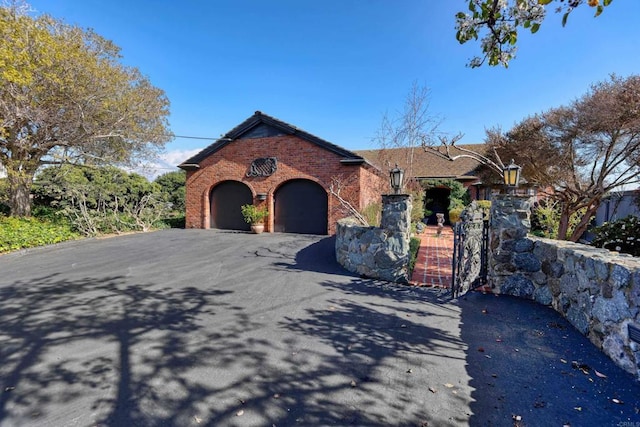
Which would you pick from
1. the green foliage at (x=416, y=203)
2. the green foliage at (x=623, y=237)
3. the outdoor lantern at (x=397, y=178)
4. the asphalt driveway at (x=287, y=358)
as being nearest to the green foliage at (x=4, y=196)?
the asphalt driveway at (x=287, y=358)

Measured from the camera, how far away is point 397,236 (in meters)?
5.46

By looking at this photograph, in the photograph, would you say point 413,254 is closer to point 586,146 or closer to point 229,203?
point 586,146

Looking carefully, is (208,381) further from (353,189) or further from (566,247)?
(353,189)

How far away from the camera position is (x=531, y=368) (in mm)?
2699

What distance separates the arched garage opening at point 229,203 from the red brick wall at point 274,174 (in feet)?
0.94

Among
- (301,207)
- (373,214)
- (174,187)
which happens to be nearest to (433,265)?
(373,214)

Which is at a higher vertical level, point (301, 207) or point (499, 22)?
point (499, 22)

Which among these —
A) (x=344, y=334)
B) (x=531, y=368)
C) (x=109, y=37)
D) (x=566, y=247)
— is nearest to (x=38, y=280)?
(x=344, y=334)

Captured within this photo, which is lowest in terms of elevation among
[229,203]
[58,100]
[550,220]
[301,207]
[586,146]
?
[550,220]

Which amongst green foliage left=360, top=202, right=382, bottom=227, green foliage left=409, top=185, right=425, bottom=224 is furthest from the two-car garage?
green foliage left=409, top=185, right=425, bottom=224

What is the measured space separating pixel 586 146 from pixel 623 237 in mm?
2955

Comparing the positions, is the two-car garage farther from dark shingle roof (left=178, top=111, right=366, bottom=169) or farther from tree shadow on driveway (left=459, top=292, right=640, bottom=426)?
tree shadow on driveway (left=459, top=292, right=640, bottom=426)

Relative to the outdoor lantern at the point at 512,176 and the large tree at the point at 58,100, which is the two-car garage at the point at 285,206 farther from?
the outdoor lantern at the point at 512,176

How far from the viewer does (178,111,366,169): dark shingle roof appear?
37.1 ft
